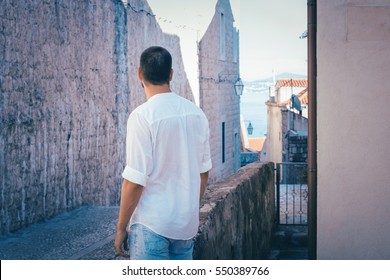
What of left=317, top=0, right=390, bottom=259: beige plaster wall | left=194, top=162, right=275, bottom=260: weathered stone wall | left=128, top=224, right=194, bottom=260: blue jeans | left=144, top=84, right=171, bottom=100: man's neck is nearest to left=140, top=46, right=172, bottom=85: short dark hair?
left=144, top=84, right=171, bottom=100: man's neck

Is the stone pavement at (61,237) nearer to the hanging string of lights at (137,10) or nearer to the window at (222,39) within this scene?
the hanging string of lights at (137,10)

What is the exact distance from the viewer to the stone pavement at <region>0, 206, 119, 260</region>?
18.7 feet

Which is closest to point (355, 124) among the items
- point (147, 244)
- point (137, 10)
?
point (147, 244)

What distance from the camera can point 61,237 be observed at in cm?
650

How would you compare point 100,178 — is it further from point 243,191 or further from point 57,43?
point 243,191

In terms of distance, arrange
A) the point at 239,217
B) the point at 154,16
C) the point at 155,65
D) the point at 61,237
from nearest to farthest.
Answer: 1. the point at 155,65
2. the point at 239,217
3. the point at 61,237
4. the point at 154,16

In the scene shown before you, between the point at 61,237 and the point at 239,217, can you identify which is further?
the point at 61,237

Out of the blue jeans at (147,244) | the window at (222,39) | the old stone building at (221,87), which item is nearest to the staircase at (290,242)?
the blue jeans at (147,244)

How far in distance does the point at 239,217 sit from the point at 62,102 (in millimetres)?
3248

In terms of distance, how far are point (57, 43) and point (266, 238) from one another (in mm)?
3429

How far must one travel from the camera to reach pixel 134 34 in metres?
11.1

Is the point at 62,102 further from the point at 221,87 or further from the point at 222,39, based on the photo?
the point at 222,39
